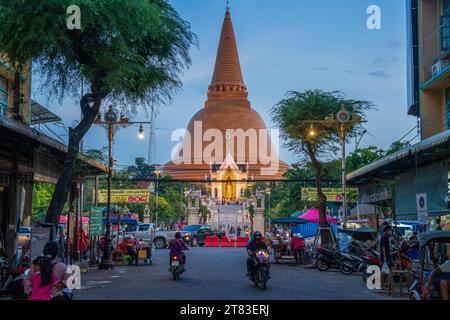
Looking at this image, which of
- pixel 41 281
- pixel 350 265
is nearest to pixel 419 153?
pixel 350 265

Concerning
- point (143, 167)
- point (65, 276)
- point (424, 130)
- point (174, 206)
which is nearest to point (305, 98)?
point (424, 130)

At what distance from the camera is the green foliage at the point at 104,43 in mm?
15352

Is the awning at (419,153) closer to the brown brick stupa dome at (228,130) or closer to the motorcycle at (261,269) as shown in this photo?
the motorcycle at (261,269)

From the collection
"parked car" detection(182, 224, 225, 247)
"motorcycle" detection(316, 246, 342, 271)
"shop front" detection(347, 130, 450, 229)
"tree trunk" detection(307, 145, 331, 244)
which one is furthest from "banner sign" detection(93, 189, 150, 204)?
"motorcycle" detection(316, 246, 342, 271)

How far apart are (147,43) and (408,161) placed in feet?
35.4

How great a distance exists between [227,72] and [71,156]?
298 ft

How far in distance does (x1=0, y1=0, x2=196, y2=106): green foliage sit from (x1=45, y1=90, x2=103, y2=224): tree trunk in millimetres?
649

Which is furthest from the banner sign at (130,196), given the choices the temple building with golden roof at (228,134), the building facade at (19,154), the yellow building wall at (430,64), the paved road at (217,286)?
the temple building with golden roof at (228,134)

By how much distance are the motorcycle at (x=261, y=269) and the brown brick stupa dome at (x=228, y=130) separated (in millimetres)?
87174

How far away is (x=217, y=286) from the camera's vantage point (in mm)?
16750

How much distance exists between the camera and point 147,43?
1794 centimetres

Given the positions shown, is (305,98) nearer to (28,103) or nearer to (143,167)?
(28,103)

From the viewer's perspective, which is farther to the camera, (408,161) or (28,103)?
(28,103)

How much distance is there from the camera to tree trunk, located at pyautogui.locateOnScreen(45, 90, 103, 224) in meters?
17.1
